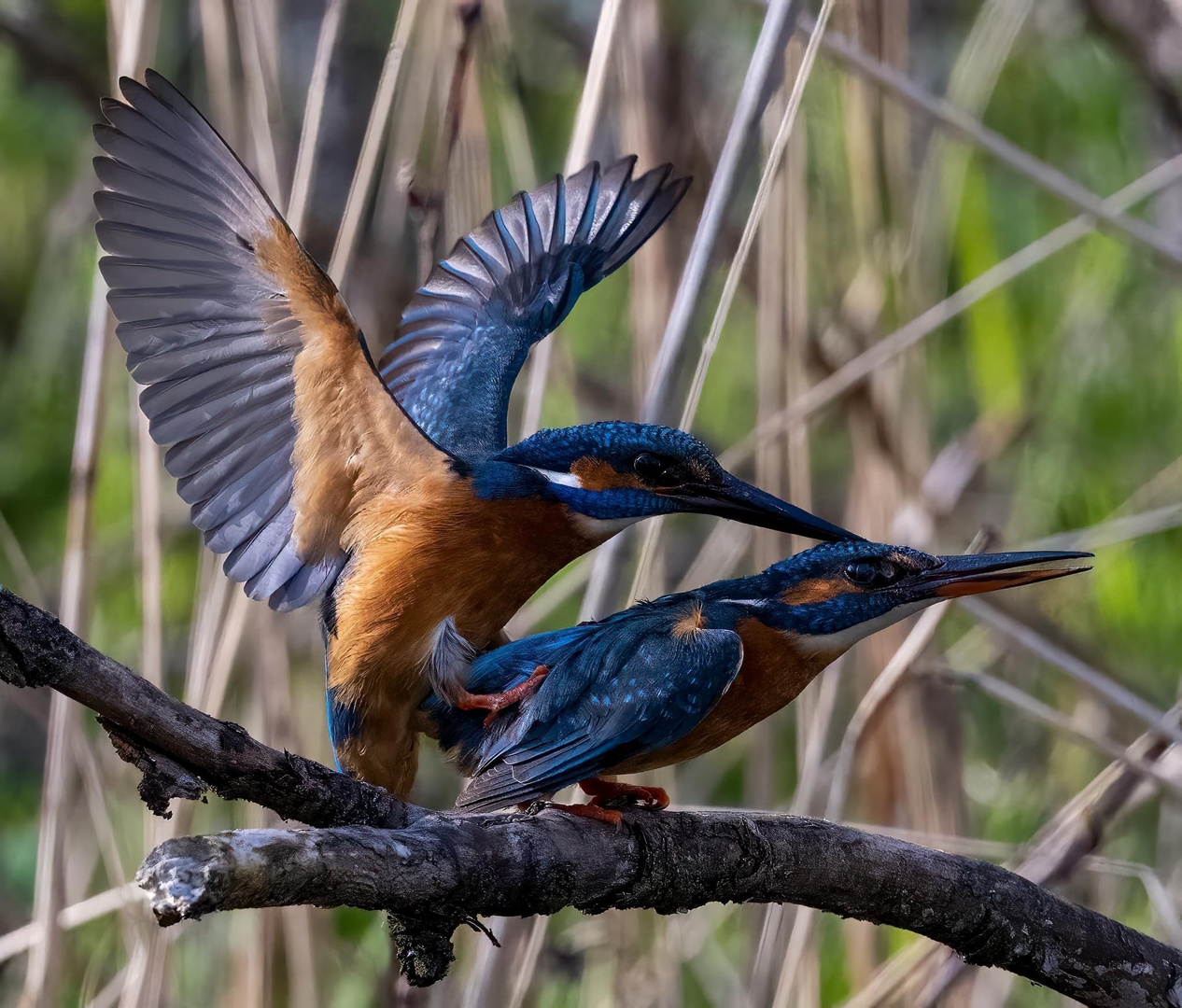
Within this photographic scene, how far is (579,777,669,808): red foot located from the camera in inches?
83.8

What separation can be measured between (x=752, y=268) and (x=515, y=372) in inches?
28.4

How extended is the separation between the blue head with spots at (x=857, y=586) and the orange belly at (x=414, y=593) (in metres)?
0.38

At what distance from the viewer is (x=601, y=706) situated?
1.95 m

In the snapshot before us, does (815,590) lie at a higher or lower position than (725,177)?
lower

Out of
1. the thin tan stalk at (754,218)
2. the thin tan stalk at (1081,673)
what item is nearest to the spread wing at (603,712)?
the thin tan stalk at (754,218)

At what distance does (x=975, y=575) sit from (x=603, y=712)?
61cm

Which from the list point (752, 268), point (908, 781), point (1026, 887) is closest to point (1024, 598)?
point (908, 781)

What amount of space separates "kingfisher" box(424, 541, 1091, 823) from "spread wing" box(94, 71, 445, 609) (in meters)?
0.39

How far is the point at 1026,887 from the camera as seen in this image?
1.83 meters

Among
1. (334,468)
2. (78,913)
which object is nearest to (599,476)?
(334,468)

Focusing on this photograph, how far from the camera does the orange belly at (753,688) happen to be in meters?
2.07

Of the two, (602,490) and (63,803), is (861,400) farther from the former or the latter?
(63,803)

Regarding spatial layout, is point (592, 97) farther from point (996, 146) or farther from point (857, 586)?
point (857, 586)

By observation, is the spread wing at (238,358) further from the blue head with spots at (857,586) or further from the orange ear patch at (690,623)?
the blue head with spots at (857,586)
